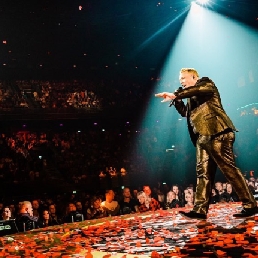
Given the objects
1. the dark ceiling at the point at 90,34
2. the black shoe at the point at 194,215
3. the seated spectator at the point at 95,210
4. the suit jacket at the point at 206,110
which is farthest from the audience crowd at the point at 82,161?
the suit jacket at the point at 206,110

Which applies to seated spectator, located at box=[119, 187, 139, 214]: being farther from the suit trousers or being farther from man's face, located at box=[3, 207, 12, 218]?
the suit trousers

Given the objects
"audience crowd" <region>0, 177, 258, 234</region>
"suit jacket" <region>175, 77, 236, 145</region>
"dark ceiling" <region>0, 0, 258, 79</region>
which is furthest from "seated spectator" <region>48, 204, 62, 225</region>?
"dark ceiling" <region>0, 0, 258, 79</region>

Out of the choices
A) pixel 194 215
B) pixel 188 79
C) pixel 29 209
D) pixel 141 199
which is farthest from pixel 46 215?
pixel 188 79

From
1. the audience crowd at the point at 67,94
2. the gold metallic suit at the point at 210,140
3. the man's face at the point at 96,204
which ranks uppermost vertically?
the audience crowd at the point at 67,94

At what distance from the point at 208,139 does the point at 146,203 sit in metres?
6.43

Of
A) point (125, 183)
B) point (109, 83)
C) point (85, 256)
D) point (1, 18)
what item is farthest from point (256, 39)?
point (85, 256)

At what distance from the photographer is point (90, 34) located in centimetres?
1917

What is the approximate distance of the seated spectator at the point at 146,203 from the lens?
980 centimetres

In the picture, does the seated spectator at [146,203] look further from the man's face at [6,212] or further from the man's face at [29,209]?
the man's face at [6,212]

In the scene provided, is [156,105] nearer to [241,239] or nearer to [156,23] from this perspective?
[156,23]

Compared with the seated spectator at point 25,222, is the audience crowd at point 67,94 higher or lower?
higher

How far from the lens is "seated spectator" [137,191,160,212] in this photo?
980 cm

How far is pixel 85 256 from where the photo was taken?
2.61 m

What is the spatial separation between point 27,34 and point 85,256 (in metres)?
17.5
